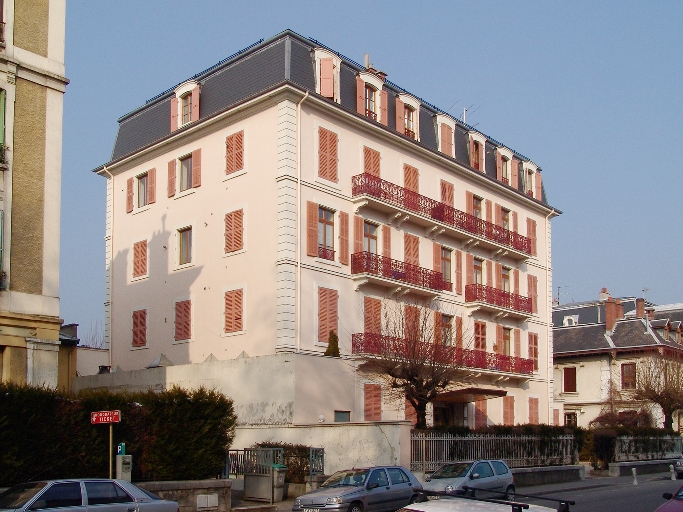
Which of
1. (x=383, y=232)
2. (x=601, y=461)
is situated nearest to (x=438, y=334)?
(x=383, y=232)

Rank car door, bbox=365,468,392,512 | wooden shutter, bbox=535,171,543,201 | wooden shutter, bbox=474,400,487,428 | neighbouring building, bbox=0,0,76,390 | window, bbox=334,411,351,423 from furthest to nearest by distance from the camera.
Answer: wooden shutter, bbox=535,171,543,201 → wooden shutter, bbox=474,400,487,428 → window, bbox=334,411,351,423 → neighbouring building, bbox=0,0,76,390 → car door, bbox=365,468,392,512

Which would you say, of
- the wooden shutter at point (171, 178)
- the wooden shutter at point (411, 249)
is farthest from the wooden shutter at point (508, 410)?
the wooden shutter at point (171, 178)

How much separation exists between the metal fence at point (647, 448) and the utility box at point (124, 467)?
27.6m

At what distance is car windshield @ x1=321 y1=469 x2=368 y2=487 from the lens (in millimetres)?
20228

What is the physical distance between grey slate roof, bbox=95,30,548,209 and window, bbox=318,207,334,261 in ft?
14.5

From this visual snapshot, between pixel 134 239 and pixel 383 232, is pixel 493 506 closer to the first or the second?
pixel 383 232

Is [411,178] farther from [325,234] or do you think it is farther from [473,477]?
[473,477]

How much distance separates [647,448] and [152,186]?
28.3m

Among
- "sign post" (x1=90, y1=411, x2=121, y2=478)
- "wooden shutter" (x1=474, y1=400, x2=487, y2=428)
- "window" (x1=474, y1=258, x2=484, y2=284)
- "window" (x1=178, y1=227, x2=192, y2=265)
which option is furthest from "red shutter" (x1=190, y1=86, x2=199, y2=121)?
"sign post" (x1=90, y1=411, x2=121, y2=478)

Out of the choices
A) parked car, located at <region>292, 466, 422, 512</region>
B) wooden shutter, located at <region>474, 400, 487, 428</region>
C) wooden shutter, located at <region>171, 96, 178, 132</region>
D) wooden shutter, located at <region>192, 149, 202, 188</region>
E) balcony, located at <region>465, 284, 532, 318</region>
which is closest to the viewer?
parked car, located at <region>292, 466, 422, 512</region>

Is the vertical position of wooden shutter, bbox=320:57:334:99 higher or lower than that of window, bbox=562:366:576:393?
higher

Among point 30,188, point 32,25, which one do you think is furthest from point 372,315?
point 32,25

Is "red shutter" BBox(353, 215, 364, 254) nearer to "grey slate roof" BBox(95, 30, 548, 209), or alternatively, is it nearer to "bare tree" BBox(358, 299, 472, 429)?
"bare tree" BBox(358, 299, 472, 429)

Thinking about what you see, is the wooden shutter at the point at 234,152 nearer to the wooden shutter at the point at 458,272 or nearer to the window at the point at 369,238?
the window at the point at 369,238
